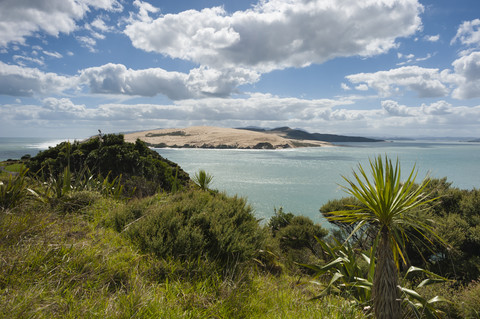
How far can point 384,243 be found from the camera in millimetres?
3818

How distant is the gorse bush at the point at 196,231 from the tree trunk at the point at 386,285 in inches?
87.2

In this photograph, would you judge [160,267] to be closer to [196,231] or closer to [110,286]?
[110,286]

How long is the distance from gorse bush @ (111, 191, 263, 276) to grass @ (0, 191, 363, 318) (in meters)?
0.24

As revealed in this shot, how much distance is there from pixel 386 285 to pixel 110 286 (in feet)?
12.8

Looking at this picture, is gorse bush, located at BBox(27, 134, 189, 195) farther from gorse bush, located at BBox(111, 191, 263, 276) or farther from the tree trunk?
the tree trunk

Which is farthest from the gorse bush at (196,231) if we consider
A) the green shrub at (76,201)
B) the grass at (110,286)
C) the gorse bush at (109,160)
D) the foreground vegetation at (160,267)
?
the gorse bush at (109,160)

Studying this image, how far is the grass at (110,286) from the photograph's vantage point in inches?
115

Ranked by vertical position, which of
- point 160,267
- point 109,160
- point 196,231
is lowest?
point 160,267

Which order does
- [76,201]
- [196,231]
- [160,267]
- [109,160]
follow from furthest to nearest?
[109,160], [76,201], [196,231], [160,267]

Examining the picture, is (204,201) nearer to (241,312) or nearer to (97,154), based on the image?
(241,312)

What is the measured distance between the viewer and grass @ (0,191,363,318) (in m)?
2.91

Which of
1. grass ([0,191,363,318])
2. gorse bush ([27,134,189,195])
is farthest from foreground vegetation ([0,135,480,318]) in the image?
gorse bush ([27,134,189,195])

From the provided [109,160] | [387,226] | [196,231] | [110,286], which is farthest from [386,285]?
[109,160]

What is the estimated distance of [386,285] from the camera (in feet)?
12.3
